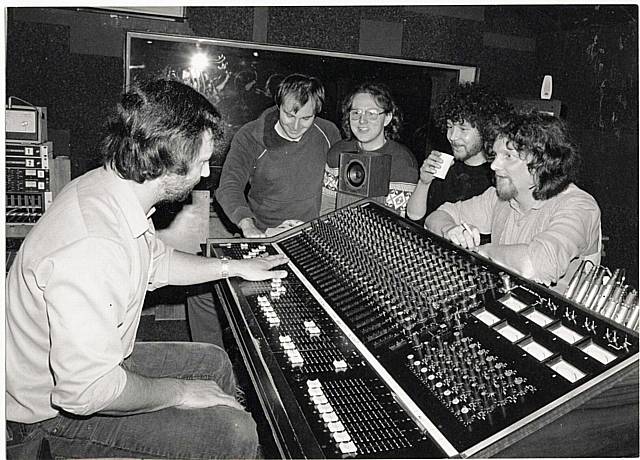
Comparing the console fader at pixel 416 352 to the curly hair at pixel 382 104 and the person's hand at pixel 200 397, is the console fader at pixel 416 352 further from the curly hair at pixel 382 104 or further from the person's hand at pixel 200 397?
the curly hair at pixel 382 104

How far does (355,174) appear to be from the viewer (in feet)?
8.83

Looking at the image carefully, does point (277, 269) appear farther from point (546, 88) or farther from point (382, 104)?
point (546, 88)

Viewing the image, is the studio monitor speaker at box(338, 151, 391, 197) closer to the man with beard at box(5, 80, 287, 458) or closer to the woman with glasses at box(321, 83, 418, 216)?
the woman with glasses at box(321, 83, 418, 216)

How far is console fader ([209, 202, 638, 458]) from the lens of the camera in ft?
3.68

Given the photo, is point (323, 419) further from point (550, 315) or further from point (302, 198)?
point (302, 198)

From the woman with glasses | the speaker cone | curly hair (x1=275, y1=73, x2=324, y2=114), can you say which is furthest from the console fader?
curly hair (x1=275, y1=73, x2=324, y2=114)

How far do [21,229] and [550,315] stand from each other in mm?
3225

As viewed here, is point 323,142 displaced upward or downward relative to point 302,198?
upward

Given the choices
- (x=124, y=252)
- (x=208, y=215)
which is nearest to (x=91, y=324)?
(x=124, y=252)

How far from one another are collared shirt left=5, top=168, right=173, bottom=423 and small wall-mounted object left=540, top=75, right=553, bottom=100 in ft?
14.7

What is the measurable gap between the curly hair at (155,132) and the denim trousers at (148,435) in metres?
0.69

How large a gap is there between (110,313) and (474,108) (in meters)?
2.71


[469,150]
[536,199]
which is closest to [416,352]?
[536,199]

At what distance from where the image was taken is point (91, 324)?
4.37ft
